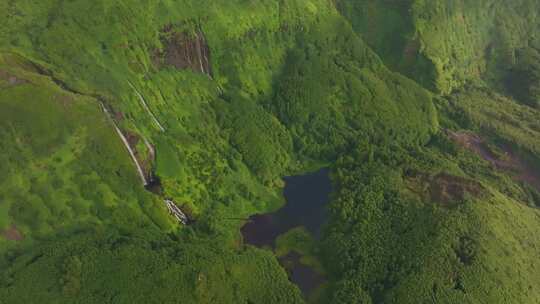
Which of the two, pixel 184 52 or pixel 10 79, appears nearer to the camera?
pixel 10 79

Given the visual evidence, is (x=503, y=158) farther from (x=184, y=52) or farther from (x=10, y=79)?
(x=10, y=79)

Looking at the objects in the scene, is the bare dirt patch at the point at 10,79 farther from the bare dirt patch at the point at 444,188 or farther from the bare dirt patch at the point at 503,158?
the bare dirt patch at the point at 503,158

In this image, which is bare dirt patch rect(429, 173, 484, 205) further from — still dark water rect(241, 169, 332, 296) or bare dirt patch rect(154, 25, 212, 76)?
bare dirt patch rect(154, 25, 212, 76)

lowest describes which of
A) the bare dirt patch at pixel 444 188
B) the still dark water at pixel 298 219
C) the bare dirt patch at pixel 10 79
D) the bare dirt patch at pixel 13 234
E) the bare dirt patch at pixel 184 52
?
the still dark water at pixel 298 219

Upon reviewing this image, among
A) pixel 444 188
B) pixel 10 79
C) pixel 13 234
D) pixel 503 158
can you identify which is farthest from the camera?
pixel 503 158

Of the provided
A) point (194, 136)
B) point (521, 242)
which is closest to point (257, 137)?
point (194, 136)

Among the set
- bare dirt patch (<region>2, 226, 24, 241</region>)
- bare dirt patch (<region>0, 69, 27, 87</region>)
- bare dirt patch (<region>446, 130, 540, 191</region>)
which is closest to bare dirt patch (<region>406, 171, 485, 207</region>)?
Answer: bare dirt patch (<region>446, 130, 540, 191</region>)

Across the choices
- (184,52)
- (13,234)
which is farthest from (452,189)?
(13,234)

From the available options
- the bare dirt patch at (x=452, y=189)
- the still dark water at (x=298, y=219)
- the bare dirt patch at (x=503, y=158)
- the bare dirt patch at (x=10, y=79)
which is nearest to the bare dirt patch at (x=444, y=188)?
the bare dirt patch at (x=452, y=189)
